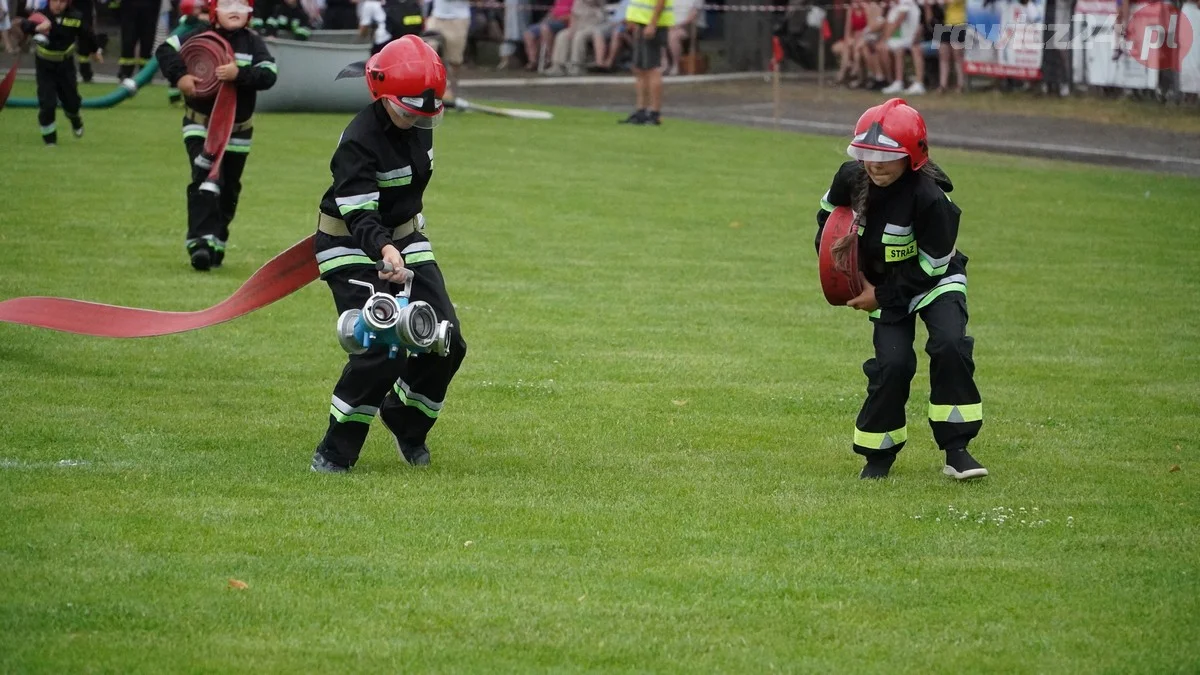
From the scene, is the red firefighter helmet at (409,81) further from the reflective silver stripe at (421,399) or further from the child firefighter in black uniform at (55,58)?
the child firefighter in black uniform at (55,58)

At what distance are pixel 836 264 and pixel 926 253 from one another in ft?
1.22

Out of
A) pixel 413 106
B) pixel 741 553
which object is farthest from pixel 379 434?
pixel 741 553

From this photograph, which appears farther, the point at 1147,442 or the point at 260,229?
the point at 260,229

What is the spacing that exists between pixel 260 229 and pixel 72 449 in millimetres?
6591

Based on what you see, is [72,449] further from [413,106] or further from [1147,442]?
Answer: [1147,442]

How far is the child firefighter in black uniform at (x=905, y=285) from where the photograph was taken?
21.0 feet

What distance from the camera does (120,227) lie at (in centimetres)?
1289

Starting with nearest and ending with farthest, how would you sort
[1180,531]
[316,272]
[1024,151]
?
[1180,531], [316,272], [1024,151]

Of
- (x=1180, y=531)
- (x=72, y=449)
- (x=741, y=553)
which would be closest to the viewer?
(x=741, y=553)

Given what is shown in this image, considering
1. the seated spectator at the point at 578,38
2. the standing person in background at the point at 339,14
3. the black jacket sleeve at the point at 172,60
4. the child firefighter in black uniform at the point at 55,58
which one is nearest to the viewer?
the black jacket sleeve at the point at 172,60

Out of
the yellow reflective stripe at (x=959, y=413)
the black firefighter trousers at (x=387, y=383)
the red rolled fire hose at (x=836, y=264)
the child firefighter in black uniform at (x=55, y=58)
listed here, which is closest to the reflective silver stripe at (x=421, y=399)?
the black firefighter trousers at (x=387, y=383)

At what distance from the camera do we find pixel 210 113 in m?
11.2

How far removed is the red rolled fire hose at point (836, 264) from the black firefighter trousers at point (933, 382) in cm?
24

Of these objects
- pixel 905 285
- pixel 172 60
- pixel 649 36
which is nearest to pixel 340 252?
pixel 905 285
